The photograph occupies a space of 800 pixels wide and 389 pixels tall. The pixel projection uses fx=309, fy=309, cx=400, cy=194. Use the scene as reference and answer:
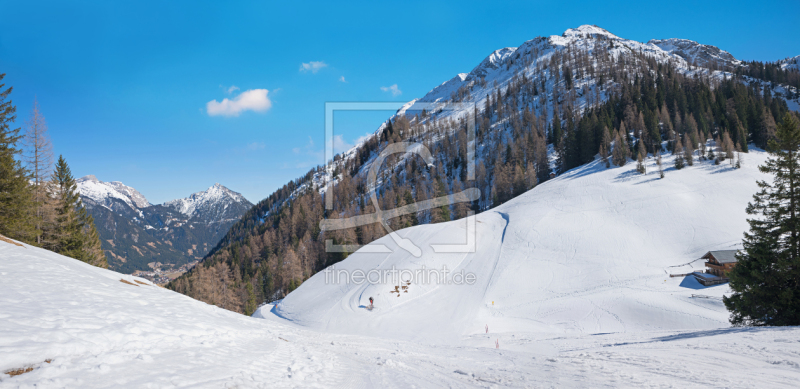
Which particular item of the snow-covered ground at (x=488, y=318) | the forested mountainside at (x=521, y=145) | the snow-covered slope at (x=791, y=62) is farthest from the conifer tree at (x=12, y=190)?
the snow-covered slope at (x=791, y=62)

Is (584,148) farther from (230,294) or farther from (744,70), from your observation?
(744,70)

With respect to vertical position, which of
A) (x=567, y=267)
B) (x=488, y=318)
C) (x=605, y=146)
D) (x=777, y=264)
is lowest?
(x=488, y=318)

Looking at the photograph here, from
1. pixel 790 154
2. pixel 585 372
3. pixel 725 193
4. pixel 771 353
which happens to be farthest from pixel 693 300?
pixel 725 193

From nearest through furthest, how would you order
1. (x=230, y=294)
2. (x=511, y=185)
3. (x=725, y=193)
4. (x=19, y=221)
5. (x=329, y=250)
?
(x=19, y=221) → (x=725, y=193) → (x=230, y=294) → (x=329, y=250) → (x=511, y=185)

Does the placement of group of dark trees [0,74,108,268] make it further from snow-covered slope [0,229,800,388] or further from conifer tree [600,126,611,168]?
conifer tree [600,126,611,168]

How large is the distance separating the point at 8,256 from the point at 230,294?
47.5m

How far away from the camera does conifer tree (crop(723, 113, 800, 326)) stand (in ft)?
48.0

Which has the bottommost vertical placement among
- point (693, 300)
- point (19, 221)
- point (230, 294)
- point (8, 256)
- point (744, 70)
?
point (230, 294)

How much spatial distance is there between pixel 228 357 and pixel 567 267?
31802 millimetres

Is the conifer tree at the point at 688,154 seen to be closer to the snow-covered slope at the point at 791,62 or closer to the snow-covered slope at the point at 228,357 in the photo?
the snow-covered slope at the point at 228,357

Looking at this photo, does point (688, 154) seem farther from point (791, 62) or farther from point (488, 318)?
point (791, 62)

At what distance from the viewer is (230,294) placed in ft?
174

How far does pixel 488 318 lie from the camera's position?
23.0 metres

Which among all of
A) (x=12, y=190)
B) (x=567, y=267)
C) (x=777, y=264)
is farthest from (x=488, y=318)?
(x=12, y=190)
